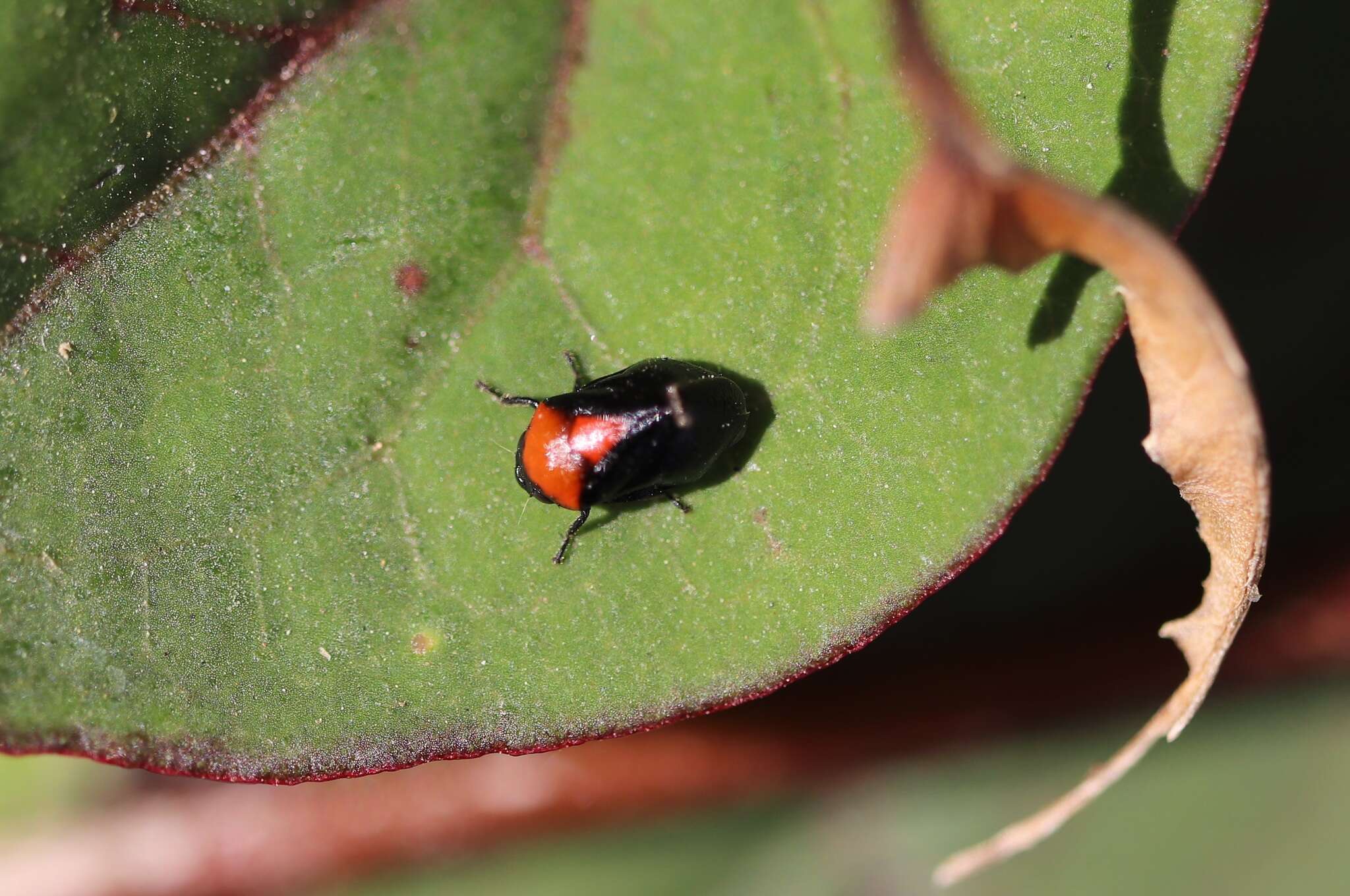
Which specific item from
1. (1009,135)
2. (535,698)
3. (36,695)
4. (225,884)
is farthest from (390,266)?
(225,884)

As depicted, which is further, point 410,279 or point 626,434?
point 626,434

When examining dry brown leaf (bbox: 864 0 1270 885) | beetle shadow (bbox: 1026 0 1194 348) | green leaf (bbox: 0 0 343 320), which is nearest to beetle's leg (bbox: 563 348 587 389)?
dry brown leaf (bbox: 864 0 1270 885)

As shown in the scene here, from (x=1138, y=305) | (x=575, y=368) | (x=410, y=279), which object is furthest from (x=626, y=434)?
(x=1138, y=305)

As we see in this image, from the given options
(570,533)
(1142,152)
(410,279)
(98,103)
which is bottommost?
(570,533)

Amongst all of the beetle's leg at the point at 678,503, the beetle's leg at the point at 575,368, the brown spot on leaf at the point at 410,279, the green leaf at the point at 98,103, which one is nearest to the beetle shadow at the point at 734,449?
the beetle's leg at the point at 678,503

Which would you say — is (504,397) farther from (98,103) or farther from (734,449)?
(98,103)

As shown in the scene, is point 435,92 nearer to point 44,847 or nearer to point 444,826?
point 444,826
